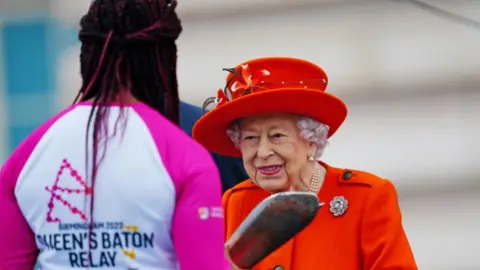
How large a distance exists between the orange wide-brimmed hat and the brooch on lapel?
0.69 feet

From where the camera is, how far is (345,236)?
11.6 ft

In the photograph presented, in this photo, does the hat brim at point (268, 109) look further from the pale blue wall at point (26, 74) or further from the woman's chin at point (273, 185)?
the pale blue wall at point (26, 74)

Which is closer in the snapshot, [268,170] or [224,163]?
[268,170]

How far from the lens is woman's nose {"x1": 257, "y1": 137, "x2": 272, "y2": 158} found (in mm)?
3465

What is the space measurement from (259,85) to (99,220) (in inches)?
40.9

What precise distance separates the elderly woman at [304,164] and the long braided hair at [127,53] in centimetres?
72

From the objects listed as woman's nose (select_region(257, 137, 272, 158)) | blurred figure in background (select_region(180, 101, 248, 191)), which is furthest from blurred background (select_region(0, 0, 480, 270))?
woman's nose (select_region(257, 137, 272, 158))

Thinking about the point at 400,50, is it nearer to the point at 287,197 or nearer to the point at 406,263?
the point at 406,263

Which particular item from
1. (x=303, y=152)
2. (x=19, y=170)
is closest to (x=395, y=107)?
(x=303, y=152)

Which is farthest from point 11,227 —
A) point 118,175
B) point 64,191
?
point 118,175

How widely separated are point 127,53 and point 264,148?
2.72 feet

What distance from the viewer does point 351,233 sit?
3.53 meters

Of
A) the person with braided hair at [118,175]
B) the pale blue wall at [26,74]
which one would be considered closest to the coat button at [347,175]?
the person with braided hair at [118,175]

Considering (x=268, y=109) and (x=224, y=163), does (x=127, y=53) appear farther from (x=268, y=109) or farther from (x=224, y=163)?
(x=224, y=163)
